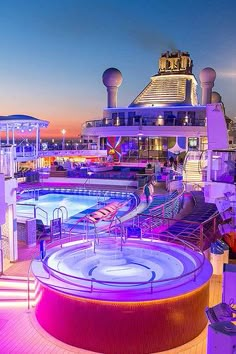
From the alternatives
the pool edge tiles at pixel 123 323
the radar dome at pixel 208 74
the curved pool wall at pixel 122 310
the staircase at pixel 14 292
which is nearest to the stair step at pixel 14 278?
the staircase at pixel 14 292

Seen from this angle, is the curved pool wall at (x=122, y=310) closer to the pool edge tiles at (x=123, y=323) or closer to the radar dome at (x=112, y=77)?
the pool edge tiles at (x=123, y=323)

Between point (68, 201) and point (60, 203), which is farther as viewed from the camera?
point (68, 201)

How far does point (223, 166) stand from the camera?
680cm

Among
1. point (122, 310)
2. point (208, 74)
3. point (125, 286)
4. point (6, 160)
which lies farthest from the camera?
point (208, 74)

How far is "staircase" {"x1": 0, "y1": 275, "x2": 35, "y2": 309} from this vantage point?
644 centimetres

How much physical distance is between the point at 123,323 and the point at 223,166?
124 inches

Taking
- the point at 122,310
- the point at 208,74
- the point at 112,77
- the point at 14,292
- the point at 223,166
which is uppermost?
the point at 208,74

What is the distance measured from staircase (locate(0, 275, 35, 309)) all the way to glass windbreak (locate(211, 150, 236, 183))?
3728 millimetres

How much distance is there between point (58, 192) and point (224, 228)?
13600 mm

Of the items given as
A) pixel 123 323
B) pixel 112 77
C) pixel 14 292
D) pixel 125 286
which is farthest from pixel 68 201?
pixel 112 77

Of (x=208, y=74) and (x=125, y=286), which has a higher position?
(x=208, y=74)

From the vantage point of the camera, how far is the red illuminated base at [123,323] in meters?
5.20

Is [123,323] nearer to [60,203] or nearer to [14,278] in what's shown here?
[14,278]

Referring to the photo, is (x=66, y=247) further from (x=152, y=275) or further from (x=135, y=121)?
(x=135, y=121)
